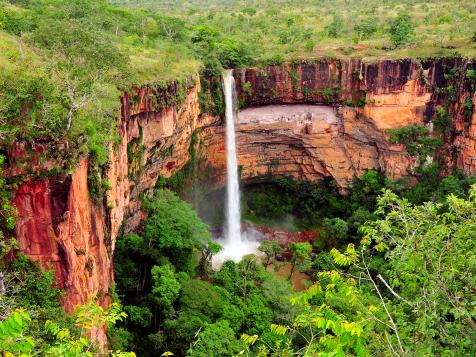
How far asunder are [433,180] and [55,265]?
19766 millimetres

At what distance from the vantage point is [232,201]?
2458 centimetres

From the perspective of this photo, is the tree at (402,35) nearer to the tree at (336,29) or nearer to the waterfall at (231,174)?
the tree at (336,29)

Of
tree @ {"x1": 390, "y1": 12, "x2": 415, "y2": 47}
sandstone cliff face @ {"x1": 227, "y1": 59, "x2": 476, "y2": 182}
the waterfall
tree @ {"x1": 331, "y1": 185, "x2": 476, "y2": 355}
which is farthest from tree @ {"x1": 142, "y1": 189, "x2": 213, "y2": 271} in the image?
tree @ {"x1": 390, "y1": 12, "x2": 415, "y2": 47}

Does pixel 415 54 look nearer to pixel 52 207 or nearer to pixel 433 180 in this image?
pixel 433 180

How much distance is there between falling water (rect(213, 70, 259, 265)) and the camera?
22984mm

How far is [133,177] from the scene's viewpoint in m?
16.0

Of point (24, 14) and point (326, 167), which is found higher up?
point (24, 14)

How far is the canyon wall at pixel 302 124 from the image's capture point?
16.2 meters

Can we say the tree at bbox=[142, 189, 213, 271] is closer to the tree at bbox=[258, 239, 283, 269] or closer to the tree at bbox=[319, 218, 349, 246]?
the tree at bbox=[258, 239, 283, 269]

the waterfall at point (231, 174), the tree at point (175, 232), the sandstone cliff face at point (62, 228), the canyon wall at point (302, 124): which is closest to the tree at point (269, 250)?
the waterfall at point (231, 174)

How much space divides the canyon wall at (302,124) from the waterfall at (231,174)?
1.47 ft

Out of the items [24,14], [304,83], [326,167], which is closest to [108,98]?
[24,14]

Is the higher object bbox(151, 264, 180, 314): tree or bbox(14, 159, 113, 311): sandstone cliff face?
bbox(14, 159, 113, 311): sandstone cliff face

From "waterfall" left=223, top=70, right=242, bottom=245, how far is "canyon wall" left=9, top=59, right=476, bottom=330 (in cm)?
45
